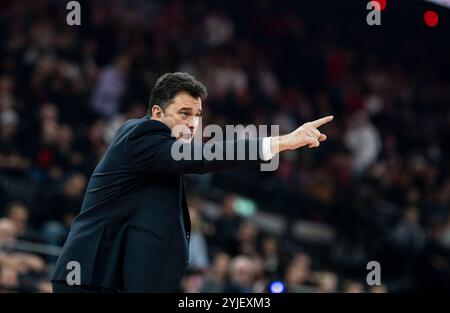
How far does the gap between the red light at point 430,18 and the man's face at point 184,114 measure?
1288cm

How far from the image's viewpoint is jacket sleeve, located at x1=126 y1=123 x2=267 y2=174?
405cm

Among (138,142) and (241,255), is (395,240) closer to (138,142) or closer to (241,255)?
(241,255)

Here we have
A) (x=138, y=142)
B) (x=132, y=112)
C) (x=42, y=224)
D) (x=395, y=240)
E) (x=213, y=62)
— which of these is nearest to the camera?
Result: (x=138, y=142)

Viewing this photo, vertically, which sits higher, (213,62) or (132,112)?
(213,62)

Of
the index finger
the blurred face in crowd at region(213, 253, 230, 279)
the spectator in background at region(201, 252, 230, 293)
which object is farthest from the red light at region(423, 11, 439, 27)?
the index finger

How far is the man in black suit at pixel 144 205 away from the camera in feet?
13.5

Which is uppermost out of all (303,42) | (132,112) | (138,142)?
(303,42)

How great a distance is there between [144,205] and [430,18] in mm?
14024

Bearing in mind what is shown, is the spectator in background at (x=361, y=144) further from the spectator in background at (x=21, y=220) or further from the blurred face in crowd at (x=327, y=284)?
the spectator in background at (x=21, y=220)

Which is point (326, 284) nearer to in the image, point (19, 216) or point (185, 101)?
point (19, 216)

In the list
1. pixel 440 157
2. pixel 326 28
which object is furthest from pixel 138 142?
pixel 326 28

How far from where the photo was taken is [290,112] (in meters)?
14.7

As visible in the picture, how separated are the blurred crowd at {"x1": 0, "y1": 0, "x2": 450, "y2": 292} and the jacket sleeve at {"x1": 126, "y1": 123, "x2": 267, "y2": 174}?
4810 mm

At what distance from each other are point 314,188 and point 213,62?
9.02 ft
